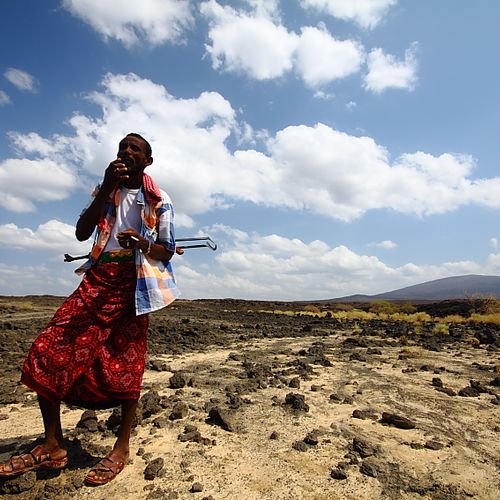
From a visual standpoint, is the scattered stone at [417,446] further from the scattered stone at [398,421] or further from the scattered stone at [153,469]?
the scattered stone at [153,469]

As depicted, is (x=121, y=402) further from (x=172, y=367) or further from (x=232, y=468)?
(x=172, y=367)

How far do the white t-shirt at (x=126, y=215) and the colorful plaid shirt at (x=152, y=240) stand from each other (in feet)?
0.10

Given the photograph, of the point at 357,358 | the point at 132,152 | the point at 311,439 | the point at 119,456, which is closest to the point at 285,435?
the point at 311,439

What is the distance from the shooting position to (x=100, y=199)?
2686mm

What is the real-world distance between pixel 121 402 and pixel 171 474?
61 centimetres

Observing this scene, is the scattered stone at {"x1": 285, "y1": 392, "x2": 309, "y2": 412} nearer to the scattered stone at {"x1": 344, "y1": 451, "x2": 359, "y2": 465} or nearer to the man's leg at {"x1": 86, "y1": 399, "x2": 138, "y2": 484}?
the scattered stone at {"x1": 344, "y1": 451, "x2": 359, "y2": 465}

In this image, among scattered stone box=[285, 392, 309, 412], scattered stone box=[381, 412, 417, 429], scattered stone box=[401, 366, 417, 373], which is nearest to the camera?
scattered stone box=[381, 412, 417, 429]

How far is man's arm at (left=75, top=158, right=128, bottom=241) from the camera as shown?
263cm

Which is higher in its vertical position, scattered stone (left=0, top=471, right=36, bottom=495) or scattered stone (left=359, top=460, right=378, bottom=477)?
scattered stone (left=0, top=471, right=36, bottom=495)

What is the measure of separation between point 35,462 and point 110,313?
3.23 feet

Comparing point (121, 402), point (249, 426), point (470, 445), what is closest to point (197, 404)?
point (249, 426)

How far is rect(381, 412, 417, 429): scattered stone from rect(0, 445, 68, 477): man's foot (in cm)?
276

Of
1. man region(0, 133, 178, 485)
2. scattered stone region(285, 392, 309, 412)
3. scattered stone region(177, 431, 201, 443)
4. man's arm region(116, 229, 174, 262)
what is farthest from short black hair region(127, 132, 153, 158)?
scattered stone region(285, 392, 309, 412)

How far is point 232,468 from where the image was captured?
112 inches
